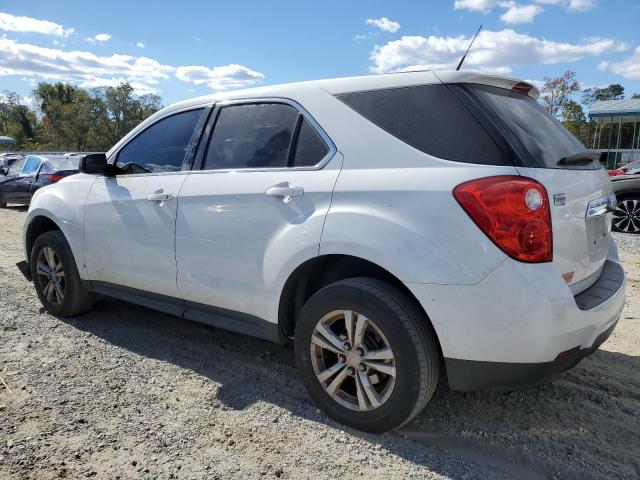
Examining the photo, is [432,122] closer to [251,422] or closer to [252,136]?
[252,136]

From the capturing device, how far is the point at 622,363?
3.62 m

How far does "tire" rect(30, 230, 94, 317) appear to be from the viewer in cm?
439

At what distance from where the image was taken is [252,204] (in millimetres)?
3029

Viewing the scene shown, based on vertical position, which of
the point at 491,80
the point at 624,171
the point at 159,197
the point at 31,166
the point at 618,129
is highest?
the point at 618,129

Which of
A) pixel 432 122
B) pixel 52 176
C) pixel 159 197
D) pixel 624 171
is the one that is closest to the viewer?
pixel 432 122

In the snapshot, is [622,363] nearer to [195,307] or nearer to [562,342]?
[562,342]

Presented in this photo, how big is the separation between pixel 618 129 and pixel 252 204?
113ft

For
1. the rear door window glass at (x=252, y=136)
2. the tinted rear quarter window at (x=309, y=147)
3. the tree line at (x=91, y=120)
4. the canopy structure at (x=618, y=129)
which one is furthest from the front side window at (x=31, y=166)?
the tree line at (x=91, y=120)

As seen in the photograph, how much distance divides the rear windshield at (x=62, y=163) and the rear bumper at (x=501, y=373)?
42.1 ft

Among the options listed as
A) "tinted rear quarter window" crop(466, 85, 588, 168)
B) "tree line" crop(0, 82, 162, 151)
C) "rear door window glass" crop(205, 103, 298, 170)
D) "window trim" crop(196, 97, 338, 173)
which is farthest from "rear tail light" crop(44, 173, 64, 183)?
"tree line" crop(0, 82, 162, 151)

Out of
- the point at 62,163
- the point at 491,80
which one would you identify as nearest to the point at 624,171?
the point at 491,80

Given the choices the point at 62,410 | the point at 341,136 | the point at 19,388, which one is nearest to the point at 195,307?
the point at 62,410

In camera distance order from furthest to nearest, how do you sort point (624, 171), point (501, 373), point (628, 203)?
point (624, 171)
point (628, 203)
point (501, 373)

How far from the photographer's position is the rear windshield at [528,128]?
244 cm
